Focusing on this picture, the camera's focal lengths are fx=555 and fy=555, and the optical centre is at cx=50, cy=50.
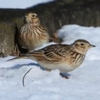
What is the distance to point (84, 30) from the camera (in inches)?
403

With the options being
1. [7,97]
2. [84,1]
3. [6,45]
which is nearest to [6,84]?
[7,97]

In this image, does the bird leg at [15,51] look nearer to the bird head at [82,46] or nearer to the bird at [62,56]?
the bird at [62,56]

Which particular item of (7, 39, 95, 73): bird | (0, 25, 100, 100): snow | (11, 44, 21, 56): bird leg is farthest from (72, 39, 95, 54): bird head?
(11, 44, 21, 56): bird leg

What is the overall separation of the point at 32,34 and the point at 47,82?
2.45 metres

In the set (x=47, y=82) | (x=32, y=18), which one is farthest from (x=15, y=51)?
(x=47, y=82)

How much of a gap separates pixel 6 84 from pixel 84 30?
3.63 meters

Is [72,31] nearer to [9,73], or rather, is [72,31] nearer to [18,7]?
[18,7]

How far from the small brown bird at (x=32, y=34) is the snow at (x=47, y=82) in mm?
934

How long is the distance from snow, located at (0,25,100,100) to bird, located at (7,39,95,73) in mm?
101

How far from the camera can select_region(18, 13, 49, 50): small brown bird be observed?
928 cm

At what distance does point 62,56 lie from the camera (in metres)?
7.29

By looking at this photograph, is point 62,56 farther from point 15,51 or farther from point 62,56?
point 15,51

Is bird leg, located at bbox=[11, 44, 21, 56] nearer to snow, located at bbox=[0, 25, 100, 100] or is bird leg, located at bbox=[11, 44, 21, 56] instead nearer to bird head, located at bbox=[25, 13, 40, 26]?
bird head, located at bbox=[25, 13, 40, 26]

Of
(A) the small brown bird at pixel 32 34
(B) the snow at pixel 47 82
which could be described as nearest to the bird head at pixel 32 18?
(A) the small brown bird at pixel 32 34
